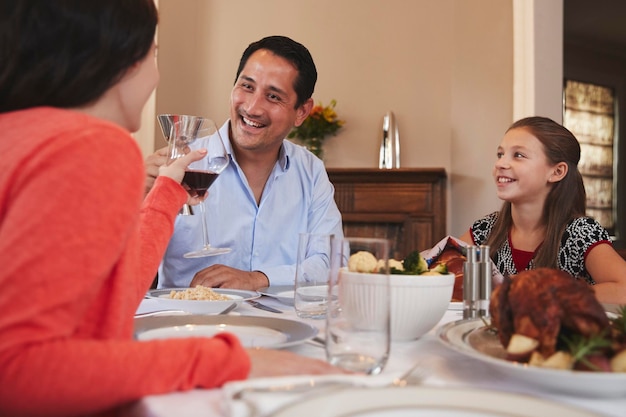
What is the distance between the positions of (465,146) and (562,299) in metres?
3.53

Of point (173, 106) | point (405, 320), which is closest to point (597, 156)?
point (173, 106)

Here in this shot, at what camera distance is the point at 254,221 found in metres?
2.21

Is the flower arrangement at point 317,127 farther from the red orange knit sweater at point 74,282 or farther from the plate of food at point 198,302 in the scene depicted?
the red orange knit sweater at point 74,282

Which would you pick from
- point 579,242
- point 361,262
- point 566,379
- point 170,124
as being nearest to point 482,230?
point 579,242

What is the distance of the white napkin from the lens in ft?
1.79

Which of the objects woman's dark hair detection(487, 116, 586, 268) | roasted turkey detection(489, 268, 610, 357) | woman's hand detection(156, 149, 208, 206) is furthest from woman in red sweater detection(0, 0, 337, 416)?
woman's dark hair detection(487, 116, 586, 268)

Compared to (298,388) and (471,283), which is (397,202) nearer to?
(471,283)

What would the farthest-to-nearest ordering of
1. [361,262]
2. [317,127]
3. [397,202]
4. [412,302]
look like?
[317,127] < [397,202] < [412,302] < [361,262]

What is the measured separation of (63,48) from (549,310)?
646 millimetres

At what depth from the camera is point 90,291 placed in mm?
627

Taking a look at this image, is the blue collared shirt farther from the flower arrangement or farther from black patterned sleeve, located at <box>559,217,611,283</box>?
the flower arrangement

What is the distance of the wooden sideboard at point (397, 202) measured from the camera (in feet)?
13.2

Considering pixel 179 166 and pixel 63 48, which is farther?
pixel 179 166

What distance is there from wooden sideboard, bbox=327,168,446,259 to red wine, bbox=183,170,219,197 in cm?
267
